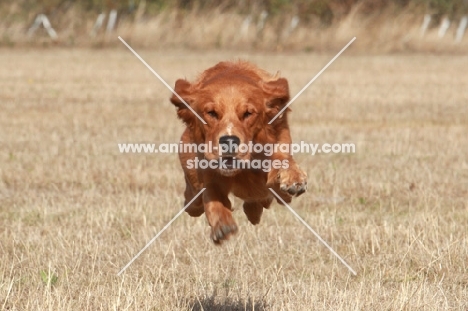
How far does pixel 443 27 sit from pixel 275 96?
70.0 feet

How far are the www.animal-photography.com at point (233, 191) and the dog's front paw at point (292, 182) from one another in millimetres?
11

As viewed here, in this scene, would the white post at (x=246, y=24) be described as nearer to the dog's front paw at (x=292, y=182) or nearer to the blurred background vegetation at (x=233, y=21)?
the blurred background vegetation at (x=233, y=21)

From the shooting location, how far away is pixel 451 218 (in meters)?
6.87

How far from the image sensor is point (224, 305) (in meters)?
4.88

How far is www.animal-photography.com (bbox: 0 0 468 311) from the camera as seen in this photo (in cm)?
477

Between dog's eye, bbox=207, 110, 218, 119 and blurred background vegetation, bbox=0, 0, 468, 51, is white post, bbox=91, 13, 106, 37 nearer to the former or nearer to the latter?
blurred background vegetation, bbox=0, 0, 468, 51

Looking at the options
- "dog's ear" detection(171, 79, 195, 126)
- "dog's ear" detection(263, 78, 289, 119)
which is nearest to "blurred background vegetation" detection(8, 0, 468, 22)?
"dog's ear" detection(171, 79, 195, 126)

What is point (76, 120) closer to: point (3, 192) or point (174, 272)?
point (3, 192)

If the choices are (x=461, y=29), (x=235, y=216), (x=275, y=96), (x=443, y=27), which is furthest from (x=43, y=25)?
(x=275, y=96)

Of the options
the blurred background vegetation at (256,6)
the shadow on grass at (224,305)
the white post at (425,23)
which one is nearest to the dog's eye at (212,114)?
the shadow on grass at (224,305)

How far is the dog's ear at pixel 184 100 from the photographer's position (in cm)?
497

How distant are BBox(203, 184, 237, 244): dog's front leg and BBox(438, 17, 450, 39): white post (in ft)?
69.9

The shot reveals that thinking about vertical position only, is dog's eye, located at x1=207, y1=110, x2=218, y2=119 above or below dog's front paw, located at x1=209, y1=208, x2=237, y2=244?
above

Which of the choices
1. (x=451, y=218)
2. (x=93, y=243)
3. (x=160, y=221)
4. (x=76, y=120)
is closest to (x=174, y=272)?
(x=93, y=243)
